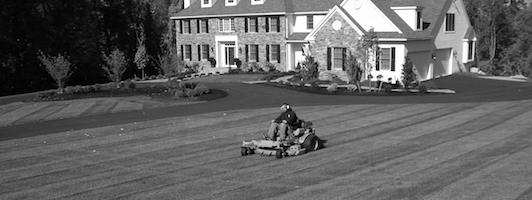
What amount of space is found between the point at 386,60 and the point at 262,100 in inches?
519

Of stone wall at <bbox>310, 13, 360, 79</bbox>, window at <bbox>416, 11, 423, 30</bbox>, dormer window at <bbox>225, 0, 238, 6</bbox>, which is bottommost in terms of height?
stone wall at <bbox>310, 13, 360, 79</bbox>

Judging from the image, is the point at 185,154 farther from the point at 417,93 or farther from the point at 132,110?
the point at 417,93

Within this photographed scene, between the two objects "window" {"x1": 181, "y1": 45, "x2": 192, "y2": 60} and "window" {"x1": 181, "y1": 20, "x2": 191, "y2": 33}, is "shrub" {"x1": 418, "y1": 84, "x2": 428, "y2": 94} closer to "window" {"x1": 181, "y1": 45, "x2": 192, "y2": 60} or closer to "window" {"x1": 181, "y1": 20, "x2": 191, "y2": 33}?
"window" {"x1": 181, "y1": 45, "x2": 192, "y2": 60}

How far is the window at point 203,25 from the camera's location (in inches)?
2124

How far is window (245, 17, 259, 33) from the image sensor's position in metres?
50.3

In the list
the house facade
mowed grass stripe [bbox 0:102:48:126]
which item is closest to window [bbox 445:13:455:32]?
the house facade

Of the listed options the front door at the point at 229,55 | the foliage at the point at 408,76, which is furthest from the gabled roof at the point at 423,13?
the front door at the point at 229,55

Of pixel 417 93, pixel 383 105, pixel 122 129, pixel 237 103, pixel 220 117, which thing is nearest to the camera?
pixel 122 129

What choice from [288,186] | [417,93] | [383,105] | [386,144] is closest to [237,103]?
[383,105]

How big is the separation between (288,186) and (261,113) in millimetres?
12843

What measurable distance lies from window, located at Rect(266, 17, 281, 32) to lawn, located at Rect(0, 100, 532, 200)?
26079 mm

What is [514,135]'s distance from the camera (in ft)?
59.2

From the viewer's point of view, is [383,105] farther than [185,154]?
Yes

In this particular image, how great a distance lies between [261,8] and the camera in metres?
50.2
